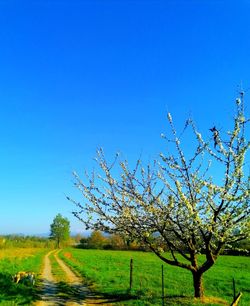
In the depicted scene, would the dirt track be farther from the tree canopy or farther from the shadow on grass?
the tree canopy

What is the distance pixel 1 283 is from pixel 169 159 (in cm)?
1224

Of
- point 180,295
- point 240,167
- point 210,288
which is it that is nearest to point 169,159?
point 240,167

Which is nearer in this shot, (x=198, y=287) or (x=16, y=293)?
(x=198, y=287)

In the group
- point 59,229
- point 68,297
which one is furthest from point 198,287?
point 59,229

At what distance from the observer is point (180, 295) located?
65.0 ft

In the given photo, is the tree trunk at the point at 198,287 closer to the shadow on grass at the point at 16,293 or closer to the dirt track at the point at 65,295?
the dirt track at the point at 65,295

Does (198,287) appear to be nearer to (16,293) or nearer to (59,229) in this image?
(16,293)

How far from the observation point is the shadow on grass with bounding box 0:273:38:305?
18.2 metres

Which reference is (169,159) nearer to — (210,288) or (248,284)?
(210,288)

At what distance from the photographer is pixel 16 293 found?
19.9 meters

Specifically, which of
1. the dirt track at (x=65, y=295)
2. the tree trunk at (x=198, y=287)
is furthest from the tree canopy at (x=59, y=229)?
the tree trunk at (x=198, y=287)

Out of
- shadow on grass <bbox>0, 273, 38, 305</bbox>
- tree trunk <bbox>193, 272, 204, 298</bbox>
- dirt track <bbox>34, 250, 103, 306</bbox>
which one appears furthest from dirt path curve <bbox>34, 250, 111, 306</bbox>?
tree trunk <bbox>193, 272, 204, 298</bbox>

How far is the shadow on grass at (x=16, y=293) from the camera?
18167 millimetres

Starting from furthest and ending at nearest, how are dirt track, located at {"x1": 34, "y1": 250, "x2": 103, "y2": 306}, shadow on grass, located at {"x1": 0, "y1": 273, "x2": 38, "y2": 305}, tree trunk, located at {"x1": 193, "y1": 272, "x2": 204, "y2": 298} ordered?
dirt track, located at {"x1": 34, "y1": 250, "x2": 103, "y2": 306}
tree trunk, located at {"x1": 193, "y1": 272, "x2": 204, "y2": 298}
shadow on grass, located at {"x1": 0, "y1": 273, "x2": 38, "y2": 305}
